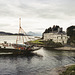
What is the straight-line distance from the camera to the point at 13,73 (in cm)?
2612

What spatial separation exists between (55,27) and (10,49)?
82257 millimetres

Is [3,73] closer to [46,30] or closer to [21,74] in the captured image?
[21,74]

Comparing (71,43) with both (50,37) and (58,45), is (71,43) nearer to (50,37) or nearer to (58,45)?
(58,45)

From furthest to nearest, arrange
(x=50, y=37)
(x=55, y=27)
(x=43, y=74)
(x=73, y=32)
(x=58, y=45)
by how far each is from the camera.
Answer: (x=55, y=27) < (x=50, y=37) < (x=73, y=32) < (x=58, y=45) < (x=43, y=74)

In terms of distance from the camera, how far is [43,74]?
973 inches

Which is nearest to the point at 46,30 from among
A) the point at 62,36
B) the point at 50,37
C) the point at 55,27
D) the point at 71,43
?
the point at 55,27

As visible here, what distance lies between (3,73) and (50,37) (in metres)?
78.5

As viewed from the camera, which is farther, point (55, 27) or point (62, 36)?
point (55, 27)

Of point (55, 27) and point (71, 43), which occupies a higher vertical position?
point (55, 27)

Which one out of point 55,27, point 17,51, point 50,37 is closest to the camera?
point 17,51

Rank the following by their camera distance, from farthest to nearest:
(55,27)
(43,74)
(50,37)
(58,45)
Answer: (55,27) → (50,37) → (58,45) → (43,74)

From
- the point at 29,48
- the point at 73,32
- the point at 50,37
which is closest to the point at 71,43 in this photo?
the point at 73,32

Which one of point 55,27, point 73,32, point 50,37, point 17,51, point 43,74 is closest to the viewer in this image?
point 43,74

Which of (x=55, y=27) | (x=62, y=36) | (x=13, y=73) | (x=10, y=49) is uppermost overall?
(x=55, y=27)
